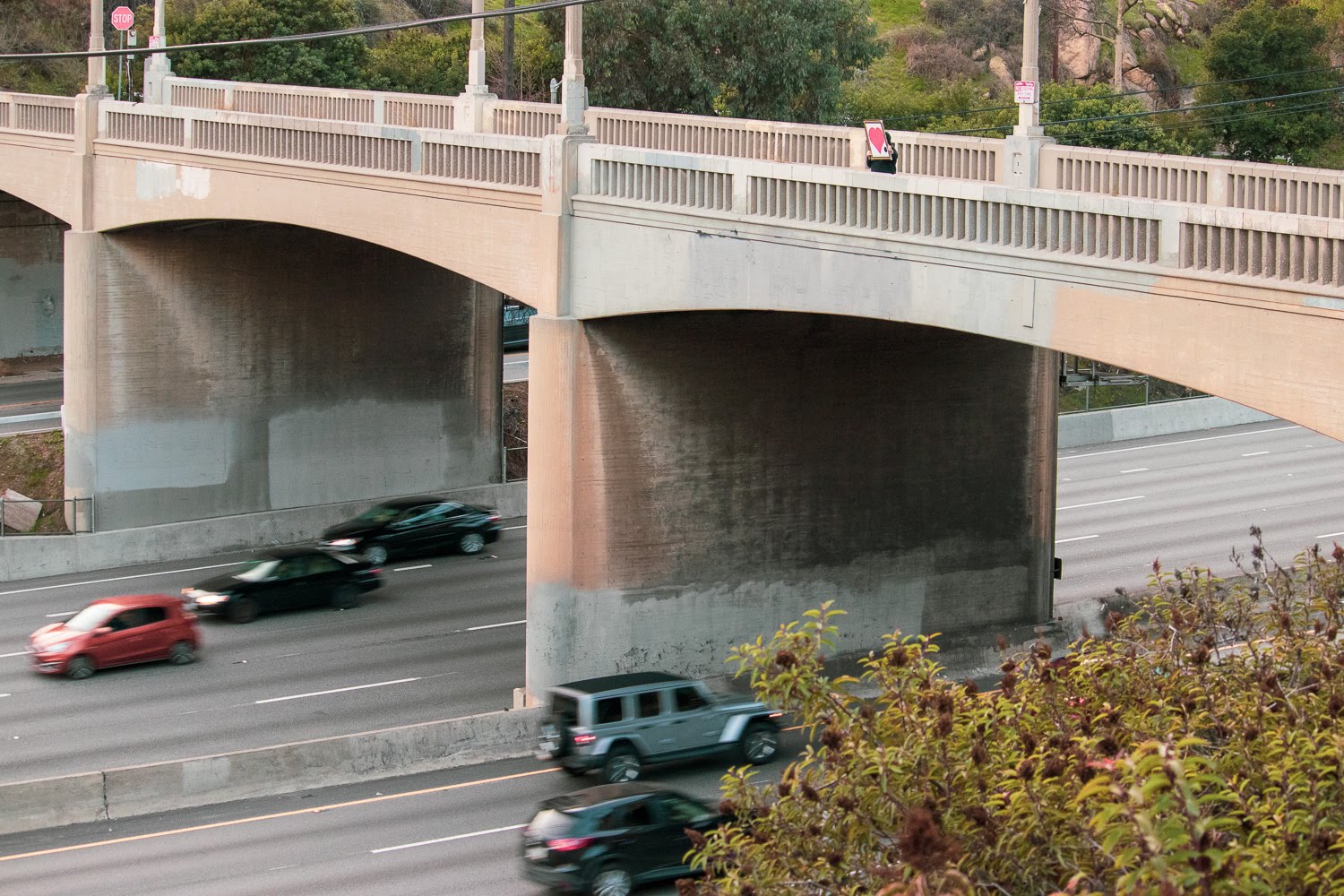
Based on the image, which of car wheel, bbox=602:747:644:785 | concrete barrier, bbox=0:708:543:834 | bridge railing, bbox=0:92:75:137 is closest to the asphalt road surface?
concrete barrier, bbox=0:708:543:834

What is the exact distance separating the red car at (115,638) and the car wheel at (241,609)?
7.21 feet

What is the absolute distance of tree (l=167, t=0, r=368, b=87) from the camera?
204ft

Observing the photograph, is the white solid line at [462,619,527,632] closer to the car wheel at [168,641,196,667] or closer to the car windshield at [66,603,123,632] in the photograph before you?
the car wheel at [168,641,196,667]

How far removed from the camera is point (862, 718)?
38.2ft

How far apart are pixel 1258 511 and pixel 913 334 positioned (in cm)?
1635

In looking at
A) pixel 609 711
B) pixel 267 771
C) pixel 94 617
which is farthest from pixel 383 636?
pixel 609 711

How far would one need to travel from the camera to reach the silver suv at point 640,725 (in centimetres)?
2502

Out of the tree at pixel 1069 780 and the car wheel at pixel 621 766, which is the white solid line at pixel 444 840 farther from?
the tree at pixel 1069 780

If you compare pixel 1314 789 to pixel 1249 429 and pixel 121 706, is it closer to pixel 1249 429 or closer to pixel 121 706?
pixel 121 706

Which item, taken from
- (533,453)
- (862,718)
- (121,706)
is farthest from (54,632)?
(862,718)

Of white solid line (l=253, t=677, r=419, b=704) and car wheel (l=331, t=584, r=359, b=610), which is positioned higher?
car wheel (l=331, t=584, r=359, b=610)

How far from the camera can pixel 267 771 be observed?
25281 mm

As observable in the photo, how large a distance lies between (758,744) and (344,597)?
11369mm

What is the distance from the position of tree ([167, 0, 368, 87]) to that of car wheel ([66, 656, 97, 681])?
3573cm
